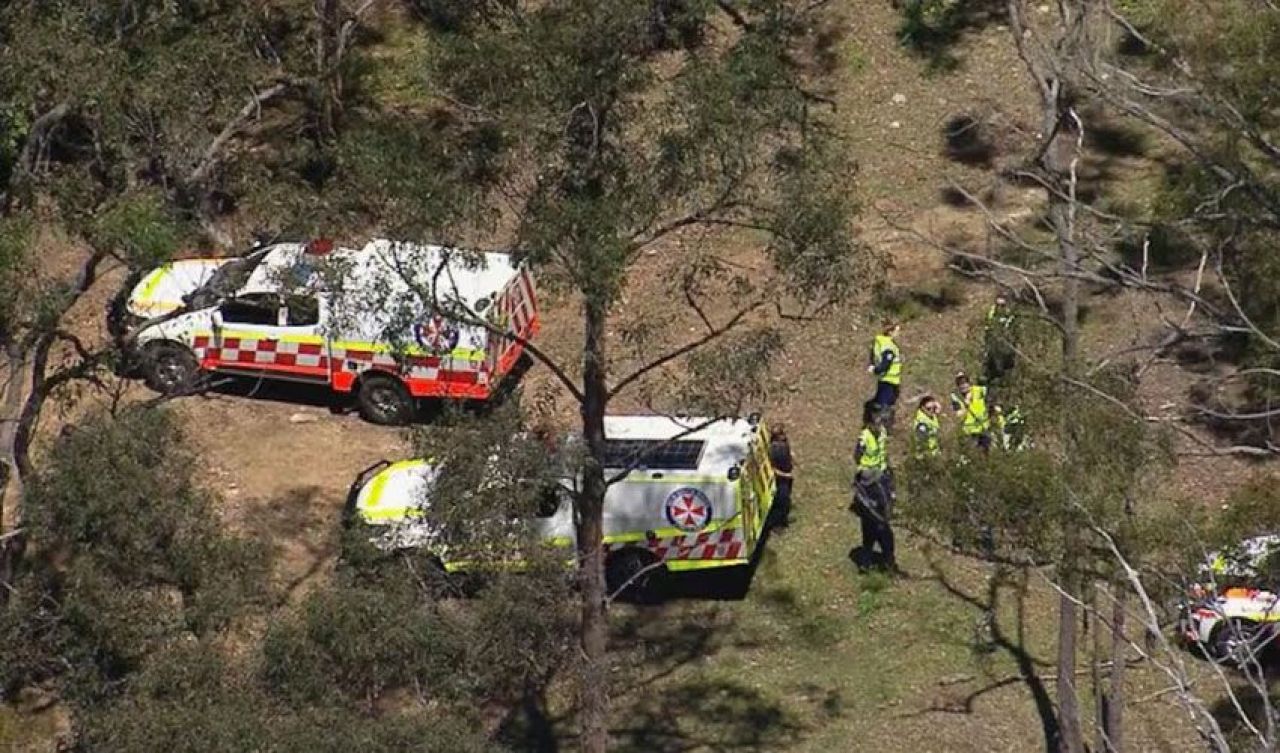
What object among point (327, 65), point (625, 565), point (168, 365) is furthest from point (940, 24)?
point (625, 565)

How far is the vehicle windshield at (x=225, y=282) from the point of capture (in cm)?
2080

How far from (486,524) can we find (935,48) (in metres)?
17.3

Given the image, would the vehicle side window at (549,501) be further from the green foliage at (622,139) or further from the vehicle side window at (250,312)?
the vehicle side window at (250,312)

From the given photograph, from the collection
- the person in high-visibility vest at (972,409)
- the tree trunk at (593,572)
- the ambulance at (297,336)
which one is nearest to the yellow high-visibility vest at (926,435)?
the person in high-visibility vest at (972,409)

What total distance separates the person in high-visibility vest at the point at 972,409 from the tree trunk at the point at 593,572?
122 inches

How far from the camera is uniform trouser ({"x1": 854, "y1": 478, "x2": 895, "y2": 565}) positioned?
2247 centimetres

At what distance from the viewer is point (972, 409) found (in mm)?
22266

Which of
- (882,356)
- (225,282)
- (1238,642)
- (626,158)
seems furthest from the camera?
(882,356)

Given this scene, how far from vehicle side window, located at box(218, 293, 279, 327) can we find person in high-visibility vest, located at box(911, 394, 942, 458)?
22.9ft

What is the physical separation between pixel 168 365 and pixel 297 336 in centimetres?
162

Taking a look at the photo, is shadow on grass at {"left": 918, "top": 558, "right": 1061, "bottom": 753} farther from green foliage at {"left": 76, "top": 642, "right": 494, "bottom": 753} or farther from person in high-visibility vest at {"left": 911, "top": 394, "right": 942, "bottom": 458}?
green foliage at {"left": 76, "top": 642, "right": 494, "bottom": 753}

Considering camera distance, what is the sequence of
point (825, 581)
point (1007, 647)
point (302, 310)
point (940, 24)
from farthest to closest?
point (940, 24), point (302, 310), point (825, 581), point (1007, 647)

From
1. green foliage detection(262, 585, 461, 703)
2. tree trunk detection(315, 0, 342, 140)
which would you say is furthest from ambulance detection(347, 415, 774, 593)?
tree trunk detection(315, 0, 342, 140)

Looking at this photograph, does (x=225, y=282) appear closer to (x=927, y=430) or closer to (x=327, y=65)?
(x=927, y=430)
